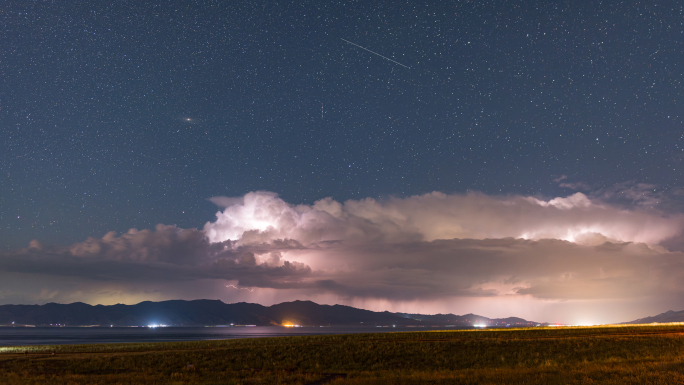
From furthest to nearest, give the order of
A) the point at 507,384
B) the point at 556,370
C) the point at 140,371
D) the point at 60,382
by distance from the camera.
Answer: the point at 140,371 < the point at 60,382 < the point at 556,370 < the point at 507,384

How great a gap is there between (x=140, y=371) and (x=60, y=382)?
7.01m

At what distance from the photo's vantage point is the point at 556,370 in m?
27.1

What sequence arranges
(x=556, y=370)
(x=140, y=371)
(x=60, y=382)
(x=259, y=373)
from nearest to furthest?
1. (x=556, y=370)
2. (x=60, y=382)
3. (x=259, y=373)
4. (x=140, y=371)

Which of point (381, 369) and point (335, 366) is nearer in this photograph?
point (381, 369)

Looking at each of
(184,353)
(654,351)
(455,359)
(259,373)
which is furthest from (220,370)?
(654,351)

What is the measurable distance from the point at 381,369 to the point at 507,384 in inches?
573

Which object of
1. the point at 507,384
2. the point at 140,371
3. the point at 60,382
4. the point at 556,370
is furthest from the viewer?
the point at 140,371

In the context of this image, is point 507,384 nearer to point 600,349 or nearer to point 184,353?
point 600,349

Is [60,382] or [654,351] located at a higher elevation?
[654,351]

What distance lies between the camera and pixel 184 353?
Answer: 44062 millimetres

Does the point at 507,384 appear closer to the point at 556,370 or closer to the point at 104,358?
the point at 556,370

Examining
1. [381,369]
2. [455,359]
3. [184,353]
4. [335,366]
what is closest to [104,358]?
[184,353]

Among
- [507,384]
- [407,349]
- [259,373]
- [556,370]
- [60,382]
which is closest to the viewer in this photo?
[507,384]

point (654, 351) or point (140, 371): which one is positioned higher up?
point (654, 351)
